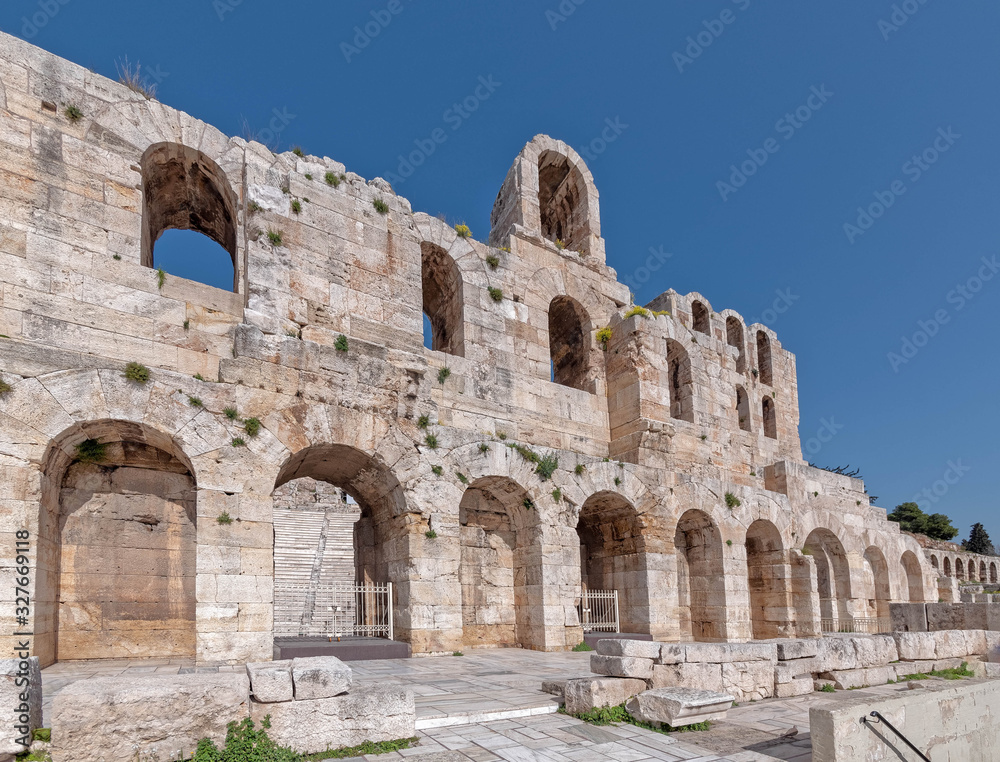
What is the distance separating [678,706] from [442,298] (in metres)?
11.9

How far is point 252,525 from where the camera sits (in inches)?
422

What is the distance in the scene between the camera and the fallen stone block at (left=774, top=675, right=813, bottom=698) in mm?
9086

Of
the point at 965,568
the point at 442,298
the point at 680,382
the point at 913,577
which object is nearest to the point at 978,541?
the point at 965,568

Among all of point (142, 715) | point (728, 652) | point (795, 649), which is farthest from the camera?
point (795, 649)

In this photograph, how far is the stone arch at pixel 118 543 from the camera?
407 inches

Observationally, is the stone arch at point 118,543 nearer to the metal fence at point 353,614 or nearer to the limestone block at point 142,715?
the metal fence at point 353,614

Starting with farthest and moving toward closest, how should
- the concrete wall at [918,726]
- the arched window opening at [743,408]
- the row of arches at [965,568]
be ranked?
the row of arches at [965,568], the arched window opening at [743,408], the concrete wall at [918,726]

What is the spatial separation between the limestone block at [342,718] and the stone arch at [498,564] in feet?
25.1

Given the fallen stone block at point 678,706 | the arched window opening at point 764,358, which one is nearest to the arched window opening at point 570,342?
the arched window opening at point 764,358

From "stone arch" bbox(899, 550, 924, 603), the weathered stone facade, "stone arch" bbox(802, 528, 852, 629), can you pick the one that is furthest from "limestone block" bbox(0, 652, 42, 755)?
"stone arch" bbox(899, 550, 924, 603)

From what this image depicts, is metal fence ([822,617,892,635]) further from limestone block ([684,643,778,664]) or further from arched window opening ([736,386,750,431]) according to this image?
limestone block ([684,643,778,664])

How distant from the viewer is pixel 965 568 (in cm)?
4791

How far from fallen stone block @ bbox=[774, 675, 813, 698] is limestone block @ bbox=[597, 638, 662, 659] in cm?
190

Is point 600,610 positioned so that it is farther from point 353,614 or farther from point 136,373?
point 136,373
